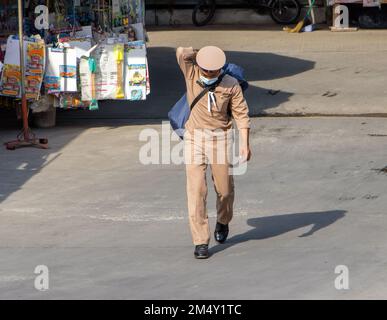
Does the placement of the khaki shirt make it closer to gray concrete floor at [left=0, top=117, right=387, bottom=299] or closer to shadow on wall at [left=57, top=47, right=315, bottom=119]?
gray concrete floor at [left=0, top=117, right=387, bottom=299]

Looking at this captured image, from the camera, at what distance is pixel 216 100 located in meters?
8.09

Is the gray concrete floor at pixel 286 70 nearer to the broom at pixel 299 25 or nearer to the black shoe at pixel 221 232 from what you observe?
the broom at pixel 299 25

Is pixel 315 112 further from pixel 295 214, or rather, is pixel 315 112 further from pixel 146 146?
pixel 295 214

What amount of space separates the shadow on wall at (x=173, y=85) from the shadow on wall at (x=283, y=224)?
16.1 ft

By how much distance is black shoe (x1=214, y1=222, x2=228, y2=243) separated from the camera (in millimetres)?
8609

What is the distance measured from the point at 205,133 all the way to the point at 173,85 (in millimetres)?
8214

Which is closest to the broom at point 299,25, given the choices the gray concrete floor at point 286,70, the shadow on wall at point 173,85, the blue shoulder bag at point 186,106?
the gray concrete floor at point 286,70

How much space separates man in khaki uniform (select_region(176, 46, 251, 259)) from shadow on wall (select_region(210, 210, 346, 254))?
0.58 meters

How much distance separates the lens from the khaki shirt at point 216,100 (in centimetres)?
809

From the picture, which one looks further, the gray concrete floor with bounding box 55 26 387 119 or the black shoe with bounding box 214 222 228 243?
the gray concrete floor with bounding box 55 26 387 119

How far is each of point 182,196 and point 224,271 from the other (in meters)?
2.73

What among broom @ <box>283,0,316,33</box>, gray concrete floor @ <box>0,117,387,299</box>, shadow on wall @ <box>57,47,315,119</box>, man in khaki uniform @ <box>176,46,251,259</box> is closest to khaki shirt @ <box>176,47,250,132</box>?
man in khaki uniform @ <box>176,46,251,259</box>

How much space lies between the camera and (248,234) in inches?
355

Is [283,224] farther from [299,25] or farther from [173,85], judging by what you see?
[299,25]
